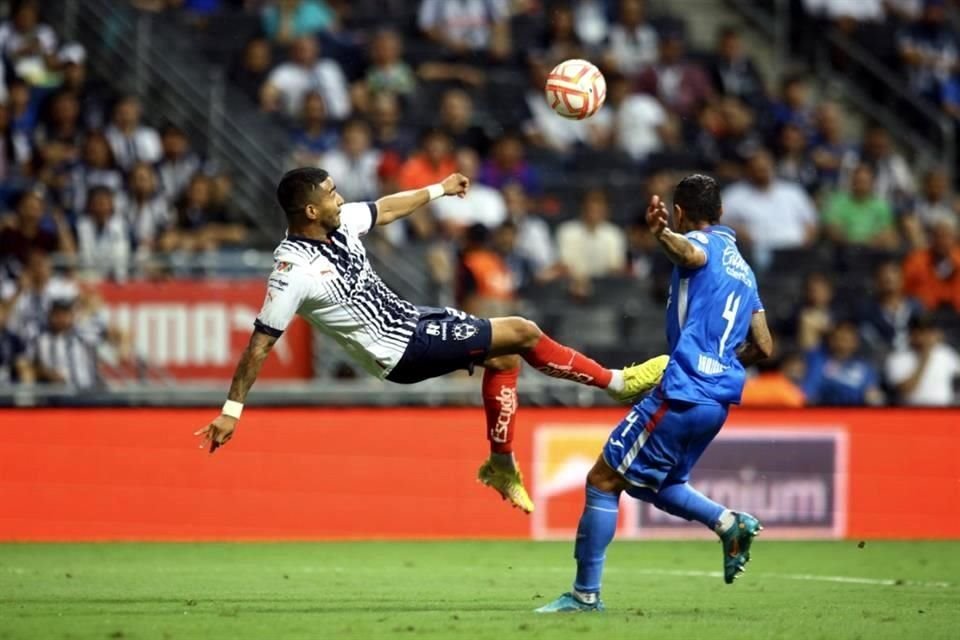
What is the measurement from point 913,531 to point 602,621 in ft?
26.9

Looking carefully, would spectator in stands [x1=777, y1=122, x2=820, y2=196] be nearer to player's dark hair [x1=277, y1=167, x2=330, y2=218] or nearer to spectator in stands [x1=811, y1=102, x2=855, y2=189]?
spectator in stands [x1=811, y1=102, x2=855, y2=189]

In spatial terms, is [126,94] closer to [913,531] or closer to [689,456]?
[913,531]

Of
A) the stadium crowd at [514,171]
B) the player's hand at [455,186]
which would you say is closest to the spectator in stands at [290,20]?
the stadium crowd at [514,171]

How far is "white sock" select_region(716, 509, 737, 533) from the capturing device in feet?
36.5

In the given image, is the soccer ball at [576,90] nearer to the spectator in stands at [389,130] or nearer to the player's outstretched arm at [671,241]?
the player's outstretched arm at [671,241]

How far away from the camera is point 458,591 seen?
12531 millimetres

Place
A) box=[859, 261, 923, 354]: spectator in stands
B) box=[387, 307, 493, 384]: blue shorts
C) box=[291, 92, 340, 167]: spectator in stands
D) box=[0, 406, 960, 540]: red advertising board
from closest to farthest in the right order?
1. box=[387, 307, 493, 384]: blue shorts
2. box=[0, 406, 960, 540]: red advertising board
3. box=[291, 92, 340, 167]: spectator in stands
4. box=[859, 261, 923, 354]: spectator in stands

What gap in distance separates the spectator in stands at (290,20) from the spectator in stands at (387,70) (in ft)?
2.59

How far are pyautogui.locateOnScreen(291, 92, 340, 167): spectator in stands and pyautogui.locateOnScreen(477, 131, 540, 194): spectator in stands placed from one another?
1666 mm

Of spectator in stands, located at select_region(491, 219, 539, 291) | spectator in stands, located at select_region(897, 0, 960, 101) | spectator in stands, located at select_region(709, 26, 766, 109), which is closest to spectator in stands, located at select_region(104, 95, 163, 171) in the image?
spectator in stands, located at select_region(491, 219, 539, 291)

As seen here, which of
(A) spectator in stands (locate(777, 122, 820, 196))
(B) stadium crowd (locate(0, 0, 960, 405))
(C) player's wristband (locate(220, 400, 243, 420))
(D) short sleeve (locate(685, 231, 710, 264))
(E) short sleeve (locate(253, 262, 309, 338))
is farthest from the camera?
(A) spectator in stands (locate(777, 122, 820, 196))

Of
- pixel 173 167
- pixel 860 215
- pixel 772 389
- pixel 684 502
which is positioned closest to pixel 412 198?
pixel 684 502

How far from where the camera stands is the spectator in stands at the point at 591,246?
2083 centimetres

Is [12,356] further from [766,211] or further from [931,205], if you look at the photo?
[931,205]
